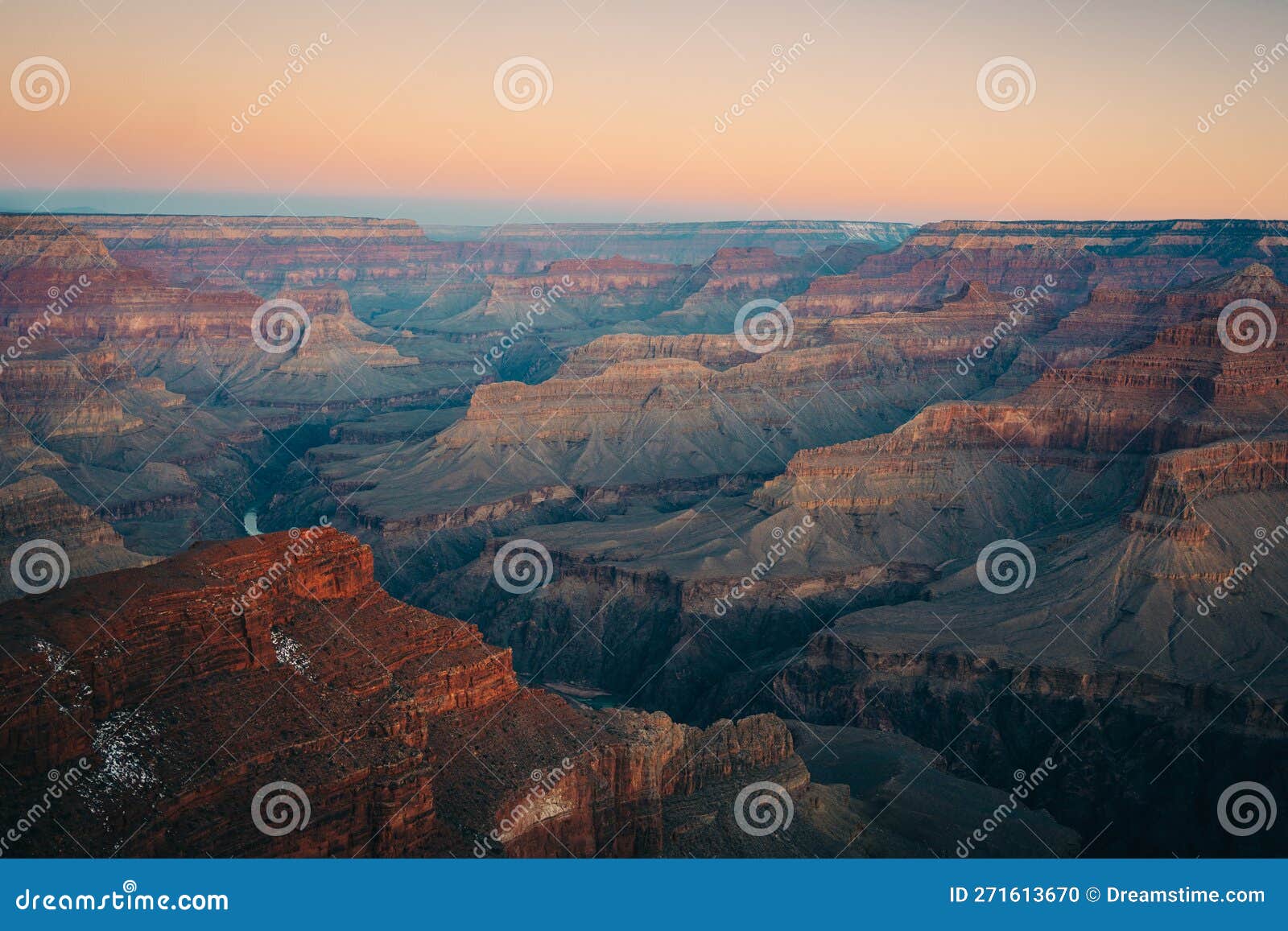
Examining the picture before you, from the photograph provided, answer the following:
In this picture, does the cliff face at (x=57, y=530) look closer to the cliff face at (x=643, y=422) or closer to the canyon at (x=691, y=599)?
the canyon at (x=691, y=599)

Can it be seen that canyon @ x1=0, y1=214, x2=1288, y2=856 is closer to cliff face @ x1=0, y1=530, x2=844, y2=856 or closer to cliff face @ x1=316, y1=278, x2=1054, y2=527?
cliff face @ x1=0, y1=530, x2=844, y2=856

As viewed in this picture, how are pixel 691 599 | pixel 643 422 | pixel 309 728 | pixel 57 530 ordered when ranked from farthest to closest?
pixel 643 422 → pixel 691 599 → pixel 57 530 → pixel 309 728

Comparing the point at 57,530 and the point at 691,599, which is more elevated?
the point at 691,599

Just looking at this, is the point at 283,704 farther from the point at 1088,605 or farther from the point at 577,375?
the point at 577,375

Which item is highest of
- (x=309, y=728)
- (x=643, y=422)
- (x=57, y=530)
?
(x=643, y=422)

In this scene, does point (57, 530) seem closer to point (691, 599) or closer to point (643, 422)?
point (691, 599)

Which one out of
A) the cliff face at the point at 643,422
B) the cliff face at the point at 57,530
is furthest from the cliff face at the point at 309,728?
the cliff face at the point at 643,422

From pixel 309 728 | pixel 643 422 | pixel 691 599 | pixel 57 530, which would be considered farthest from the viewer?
pixel 643 422

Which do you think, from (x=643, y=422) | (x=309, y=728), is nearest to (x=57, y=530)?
(x=309, y=728)

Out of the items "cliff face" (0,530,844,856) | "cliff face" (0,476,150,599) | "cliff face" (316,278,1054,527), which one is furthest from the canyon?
"cliff face" (316,278,1054,527)
